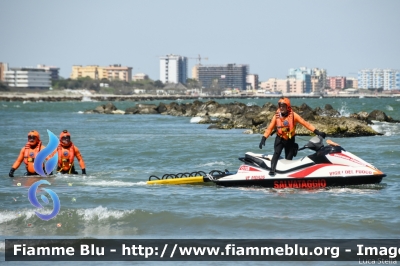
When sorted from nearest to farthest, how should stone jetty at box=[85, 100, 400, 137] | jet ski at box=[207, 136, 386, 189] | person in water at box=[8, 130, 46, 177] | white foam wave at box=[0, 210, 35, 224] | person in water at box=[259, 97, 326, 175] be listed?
white foam wave at box=[0, 210, 35, 224] → jet ski at box=[207, 136, 386, 189] → person in water at box=[259, 97, 326, 175] → person in water at box=[8, 130, 46, 177] → stone jetty at box=[85, 100, 400, 137]

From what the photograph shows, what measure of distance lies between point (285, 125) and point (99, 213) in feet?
13.8

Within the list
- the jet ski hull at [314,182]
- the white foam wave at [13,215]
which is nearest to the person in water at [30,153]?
the white foam wave at [13,215]

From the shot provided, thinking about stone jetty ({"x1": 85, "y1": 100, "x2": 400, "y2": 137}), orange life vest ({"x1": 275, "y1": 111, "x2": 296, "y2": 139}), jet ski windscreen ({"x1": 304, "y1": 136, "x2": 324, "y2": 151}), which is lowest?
stone jetty ({"x1": 85, "y1": 100, "x2": 400, "y2": 137})

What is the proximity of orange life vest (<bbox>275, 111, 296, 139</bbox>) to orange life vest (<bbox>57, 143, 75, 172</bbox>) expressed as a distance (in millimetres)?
4333

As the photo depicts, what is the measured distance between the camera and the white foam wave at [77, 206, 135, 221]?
12.6 m

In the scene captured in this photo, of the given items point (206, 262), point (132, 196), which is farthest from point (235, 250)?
point (132, 196)

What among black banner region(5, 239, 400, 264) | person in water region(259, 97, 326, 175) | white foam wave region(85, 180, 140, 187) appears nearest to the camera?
black banner region(5, 239, 400, 264)

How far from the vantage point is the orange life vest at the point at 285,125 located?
49.5 feet

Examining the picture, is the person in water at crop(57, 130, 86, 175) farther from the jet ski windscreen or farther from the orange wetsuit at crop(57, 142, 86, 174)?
the jet ski windscreen

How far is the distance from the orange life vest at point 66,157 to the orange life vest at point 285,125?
4333 mm

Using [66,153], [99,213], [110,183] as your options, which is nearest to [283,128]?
[110,183]

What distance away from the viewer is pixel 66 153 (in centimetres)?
1656

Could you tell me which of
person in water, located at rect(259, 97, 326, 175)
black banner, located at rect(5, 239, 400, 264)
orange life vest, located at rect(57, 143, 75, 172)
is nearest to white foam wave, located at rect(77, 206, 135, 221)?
black banner, located at rect(5, 239, 400, 264)

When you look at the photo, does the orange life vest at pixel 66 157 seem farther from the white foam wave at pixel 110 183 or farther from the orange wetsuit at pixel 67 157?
the white foam wave at pixel 110 183
